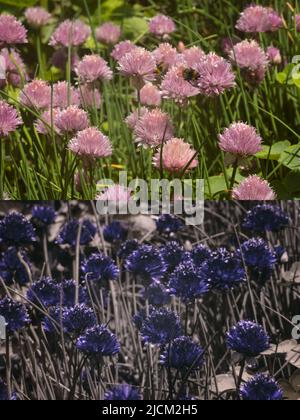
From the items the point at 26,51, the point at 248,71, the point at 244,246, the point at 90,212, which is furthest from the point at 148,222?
the point at 26,51

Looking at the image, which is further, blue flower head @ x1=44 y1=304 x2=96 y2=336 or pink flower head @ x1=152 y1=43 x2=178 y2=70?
pink flower head @ x1=152 y1=43 x2=178 y2=70

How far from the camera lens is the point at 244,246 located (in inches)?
55.1

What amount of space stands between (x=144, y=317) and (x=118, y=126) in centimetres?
57

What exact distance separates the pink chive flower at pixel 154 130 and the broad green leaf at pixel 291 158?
0.23 metres

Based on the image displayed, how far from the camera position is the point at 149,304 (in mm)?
1400

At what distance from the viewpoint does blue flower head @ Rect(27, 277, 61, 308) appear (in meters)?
1.35

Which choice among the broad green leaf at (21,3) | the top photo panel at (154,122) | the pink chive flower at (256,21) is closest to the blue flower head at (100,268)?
the top photo panel at (154,122)

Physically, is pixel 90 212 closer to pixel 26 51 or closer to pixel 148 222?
pixel 148 222

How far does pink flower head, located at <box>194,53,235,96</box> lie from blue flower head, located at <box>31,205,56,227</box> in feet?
1.21

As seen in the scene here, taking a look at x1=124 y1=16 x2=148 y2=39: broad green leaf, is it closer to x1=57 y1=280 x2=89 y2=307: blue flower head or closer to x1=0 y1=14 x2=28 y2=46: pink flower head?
x1=0 y1=14 x2=28 y2=46: pink flower head

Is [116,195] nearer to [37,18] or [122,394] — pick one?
[122,394]

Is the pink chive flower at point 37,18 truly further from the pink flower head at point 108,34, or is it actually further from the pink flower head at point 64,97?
the pink flower head at point 64,97

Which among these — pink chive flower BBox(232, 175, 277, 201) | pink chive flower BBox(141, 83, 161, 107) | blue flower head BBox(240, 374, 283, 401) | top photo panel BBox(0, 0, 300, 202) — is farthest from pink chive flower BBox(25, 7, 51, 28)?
blue flower head BBox(240, 374, 283, 401)

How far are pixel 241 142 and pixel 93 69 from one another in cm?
34
